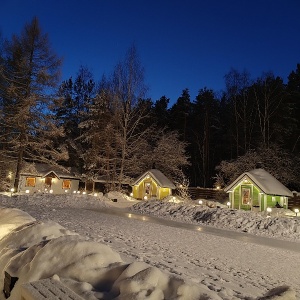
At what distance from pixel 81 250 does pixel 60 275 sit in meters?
0.43

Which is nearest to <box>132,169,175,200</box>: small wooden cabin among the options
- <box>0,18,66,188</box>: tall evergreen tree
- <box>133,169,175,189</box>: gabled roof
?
<box>133,169,175,189</box>: gabled roof

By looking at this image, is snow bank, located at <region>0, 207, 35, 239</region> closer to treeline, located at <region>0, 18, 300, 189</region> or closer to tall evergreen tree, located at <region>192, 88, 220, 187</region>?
treeline, located at <region>0, 18, 300, 189</region>

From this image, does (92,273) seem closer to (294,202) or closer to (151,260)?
(151,260)

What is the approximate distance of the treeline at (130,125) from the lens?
2830 cm

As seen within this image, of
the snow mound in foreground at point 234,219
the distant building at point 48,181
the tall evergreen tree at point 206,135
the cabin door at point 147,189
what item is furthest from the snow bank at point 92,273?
the tall evergreen tree at point 206,135

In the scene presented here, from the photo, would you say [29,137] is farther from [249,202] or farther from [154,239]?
[154,239]

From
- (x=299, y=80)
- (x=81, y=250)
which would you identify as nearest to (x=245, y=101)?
(x=299, y=80)

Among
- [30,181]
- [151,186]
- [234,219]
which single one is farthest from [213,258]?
[30,181]

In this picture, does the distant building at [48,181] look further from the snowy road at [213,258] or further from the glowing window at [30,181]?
the snowy road at [213,258]

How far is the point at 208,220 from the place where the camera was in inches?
705

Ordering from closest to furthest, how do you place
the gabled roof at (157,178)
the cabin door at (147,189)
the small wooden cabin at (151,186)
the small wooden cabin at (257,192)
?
Result: the small wooden cabin at (257,192), the gabled roof at (157,178), the small wooden cabin at (151,186), the cabin door at (147,189)

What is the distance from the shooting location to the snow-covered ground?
142 inches

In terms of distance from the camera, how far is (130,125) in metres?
37.8

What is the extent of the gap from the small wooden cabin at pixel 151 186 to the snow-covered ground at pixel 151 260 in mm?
15539
